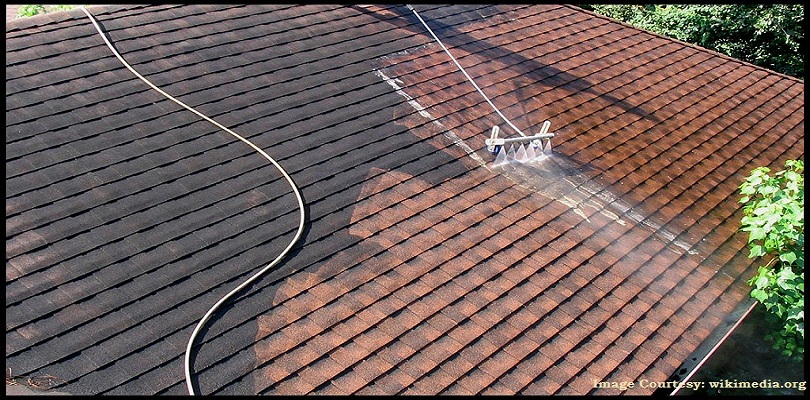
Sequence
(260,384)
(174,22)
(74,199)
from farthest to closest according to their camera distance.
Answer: (174,22)
(74,199)
(260,384)

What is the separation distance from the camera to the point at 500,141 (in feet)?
23.4

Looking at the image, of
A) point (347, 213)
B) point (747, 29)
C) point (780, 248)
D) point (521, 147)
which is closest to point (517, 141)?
point (521, 147)

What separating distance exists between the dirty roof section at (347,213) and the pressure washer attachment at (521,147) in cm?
16

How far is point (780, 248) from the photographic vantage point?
21.6ft

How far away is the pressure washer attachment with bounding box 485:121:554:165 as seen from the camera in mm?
7207

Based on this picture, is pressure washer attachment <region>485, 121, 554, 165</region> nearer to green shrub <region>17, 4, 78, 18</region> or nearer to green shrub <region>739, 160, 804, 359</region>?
green shrub <region>739, 160, 804, 359</region>

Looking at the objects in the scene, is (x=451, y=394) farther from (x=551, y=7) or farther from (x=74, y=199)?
(x=551, y=7)

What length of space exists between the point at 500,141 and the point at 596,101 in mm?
2200

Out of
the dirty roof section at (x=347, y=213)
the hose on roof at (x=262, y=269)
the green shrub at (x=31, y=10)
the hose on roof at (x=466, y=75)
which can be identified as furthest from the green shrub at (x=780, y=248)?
the green shrub at (x=31, y=10)

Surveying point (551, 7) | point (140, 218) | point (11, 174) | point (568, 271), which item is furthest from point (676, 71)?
point (11, 174)

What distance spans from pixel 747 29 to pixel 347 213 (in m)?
11.8

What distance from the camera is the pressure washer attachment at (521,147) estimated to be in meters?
7.21

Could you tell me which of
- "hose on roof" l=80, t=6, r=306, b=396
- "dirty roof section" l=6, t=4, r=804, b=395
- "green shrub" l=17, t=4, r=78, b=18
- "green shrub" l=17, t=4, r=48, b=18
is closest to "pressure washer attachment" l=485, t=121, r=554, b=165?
"dirty roof section" l=6, t=4, r=804, b=395

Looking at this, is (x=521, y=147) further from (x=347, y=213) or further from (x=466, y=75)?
(x=347, y=213)
